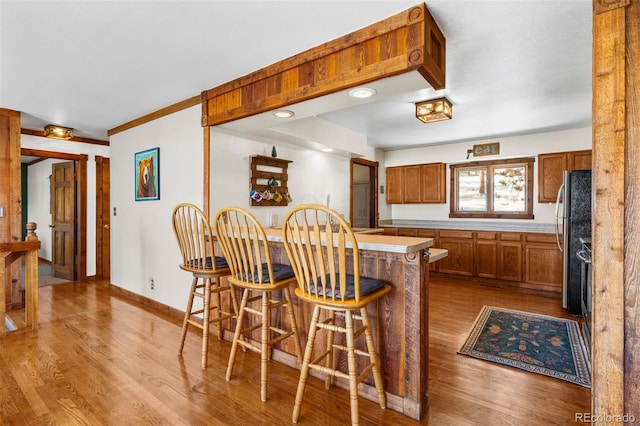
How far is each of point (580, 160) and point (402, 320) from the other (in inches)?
165

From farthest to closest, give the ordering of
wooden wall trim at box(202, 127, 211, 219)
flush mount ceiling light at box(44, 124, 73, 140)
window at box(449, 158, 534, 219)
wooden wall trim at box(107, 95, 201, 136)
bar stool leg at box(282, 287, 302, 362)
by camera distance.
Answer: window at box(449, 158, 534, 219)
flush mount ceiling light at box(44, 124, 73, 140)
wooden wall trim at box(107, 95, 201, 136)
wooden wall trim at box(202, 127, 211, 219)
bar stool leg at box(282, 287, 302, 362)

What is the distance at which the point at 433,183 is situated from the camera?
5598mm

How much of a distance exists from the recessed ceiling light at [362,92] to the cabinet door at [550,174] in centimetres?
372

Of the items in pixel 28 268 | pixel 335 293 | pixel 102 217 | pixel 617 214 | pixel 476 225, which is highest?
pixel 617 214

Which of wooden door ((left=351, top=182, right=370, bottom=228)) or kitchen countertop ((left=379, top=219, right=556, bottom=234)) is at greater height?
wooden door ((left=351, top=182, right=370, bottom=228))

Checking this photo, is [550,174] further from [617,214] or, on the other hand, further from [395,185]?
[617,214]

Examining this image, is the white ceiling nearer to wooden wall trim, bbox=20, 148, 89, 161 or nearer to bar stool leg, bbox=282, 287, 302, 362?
wooden wall trim, bbox=20, 148, 89, 161

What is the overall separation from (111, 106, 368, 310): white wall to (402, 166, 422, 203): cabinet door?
1.66 m

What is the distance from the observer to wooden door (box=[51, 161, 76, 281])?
16.7 ft

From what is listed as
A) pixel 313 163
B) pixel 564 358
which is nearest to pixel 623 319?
pixel 564 358

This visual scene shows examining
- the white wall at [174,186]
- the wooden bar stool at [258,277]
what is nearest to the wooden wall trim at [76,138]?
the white wall at [174,186]

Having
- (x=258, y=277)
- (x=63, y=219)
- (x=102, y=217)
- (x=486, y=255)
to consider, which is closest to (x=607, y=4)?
(x=258, y=277)

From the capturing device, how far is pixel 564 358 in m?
2.47

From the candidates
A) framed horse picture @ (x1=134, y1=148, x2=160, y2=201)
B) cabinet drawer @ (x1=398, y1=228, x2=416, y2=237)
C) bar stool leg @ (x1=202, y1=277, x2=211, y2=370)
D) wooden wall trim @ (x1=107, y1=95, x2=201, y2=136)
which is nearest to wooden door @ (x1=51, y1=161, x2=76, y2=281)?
wooden wall trim @ (x1=107, y1=95, x2=201, y2=136)
